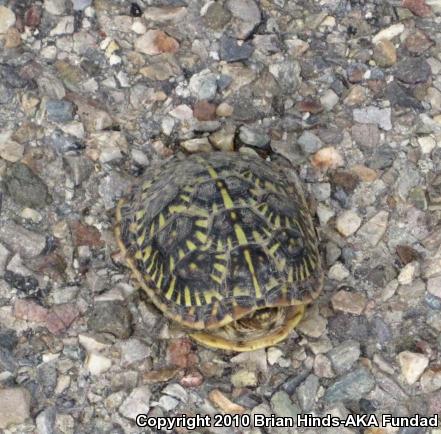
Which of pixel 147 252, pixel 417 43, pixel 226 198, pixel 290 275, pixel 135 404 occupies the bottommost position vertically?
pixel 135 404

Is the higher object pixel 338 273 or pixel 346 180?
pixel 346 180

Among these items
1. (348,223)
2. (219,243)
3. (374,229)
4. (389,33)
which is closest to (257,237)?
(219,243)

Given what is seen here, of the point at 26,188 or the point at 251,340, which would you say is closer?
the point at 251,340

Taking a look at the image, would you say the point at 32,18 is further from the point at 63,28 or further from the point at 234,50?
the point at 234,50

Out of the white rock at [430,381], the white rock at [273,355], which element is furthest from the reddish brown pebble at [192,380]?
the white rock at [430,381]

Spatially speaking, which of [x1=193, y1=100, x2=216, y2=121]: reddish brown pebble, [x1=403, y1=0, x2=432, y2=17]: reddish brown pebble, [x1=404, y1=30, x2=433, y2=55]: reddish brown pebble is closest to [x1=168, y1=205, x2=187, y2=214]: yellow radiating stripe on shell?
[x1=193, y1=100, x2=216, y2=121]: reddish brown pebble

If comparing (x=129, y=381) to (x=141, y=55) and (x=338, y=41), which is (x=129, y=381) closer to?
(x=141, y=55)

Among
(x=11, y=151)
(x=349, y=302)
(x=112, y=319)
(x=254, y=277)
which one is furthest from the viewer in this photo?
(x=11, y=151)
